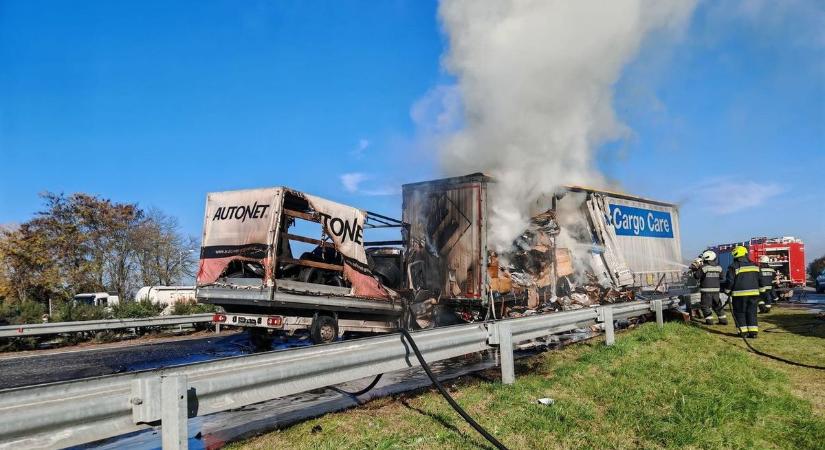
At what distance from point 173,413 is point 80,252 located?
97.5 ft

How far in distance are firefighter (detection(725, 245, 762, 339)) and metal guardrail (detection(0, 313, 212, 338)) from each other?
12.2 m

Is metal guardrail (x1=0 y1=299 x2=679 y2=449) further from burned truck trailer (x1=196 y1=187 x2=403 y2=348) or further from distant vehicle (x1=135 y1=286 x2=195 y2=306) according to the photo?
distant vehicle (x1=135 y1=286 x2=195 y2=306)

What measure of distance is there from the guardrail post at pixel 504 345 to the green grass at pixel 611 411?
117 millimetres

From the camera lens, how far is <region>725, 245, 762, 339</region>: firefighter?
8281 millimetres

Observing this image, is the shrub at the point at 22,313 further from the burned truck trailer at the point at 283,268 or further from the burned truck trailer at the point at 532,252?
the burned truck trailer at the point at 532,252

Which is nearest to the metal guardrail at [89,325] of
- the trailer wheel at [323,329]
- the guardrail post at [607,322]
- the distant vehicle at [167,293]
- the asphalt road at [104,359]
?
the asphalt road at [104,359]

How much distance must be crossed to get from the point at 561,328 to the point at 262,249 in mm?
4500

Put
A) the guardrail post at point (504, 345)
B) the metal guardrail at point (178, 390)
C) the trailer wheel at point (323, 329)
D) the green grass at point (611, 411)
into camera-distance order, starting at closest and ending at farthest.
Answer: the metal guardrail at point (178, 390), the green grass at point (611, 411), the guardrail post at point (504, 345), the trailer wheel at point (323, 329)

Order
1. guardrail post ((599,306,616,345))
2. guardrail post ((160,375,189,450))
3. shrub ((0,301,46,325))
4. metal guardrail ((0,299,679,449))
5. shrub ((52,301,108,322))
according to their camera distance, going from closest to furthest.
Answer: metal guardrail ((0,299,679,449))
guardrail post ((160,375,189,450))
guardrail post ((599,306,616,345))
shrub ((52,301,108,322))
shrub ((0,301,46,325))

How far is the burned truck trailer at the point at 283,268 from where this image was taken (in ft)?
25.7

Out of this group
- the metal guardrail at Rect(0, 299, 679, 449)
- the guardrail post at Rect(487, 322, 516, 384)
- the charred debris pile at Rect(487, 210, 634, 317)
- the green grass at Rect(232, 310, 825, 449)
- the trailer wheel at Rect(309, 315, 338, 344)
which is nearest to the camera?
the metal guardrail at Rect(0, 299, 679, 449)

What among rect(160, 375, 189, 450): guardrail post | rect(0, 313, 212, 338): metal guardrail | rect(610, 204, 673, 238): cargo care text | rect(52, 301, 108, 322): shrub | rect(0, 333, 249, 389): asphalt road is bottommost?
rect(0, 333, 249, 389): asphalt road

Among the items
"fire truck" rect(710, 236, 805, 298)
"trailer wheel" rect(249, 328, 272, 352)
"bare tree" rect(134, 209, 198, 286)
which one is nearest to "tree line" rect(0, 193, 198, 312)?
"bare tree" rect(134, 209, 198, 286)

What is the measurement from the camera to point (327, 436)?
11.3 feet
